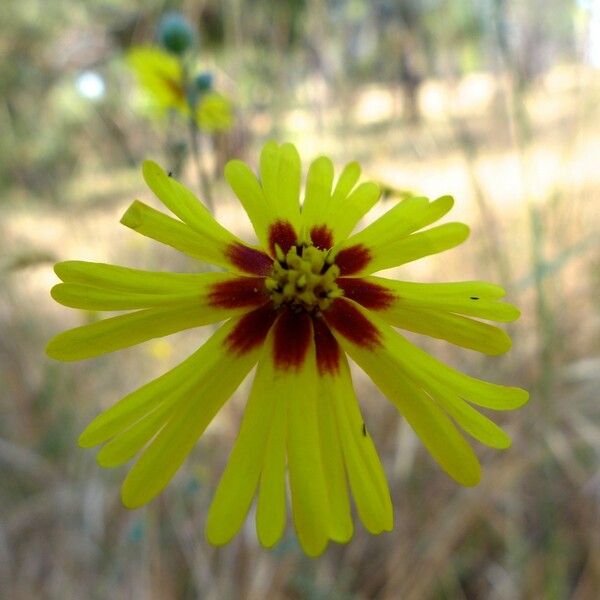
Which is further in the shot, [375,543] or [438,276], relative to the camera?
[438,276]

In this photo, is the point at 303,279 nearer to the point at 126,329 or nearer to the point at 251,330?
the point at 251,330

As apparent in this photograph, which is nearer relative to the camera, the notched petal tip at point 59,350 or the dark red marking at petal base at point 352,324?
the notched petal tip at point 59,350

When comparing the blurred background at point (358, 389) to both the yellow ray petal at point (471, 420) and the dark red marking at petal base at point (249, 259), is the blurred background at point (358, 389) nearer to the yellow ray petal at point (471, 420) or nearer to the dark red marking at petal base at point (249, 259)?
the dark red marking at petal base at point (249, 259)

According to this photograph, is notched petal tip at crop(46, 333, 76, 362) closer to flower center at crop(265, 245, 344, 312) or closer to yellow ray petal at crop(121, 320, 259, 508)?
yellow ray petal at crop(121, 320, 259, 508)

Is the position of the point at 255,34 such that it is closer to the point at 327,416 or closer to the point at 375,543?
the point at 375,543

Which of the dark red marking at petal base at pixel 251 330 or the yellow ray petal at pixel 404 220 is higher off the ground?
the yellow ray petal at pixel 404 220

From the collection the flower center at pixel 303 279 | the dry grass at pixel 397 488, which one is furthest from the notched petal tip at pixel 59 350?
the dry grass at pixel 397 488

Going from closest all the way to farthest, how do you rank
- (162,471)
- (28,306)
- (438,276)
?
(162,471)
(438,276)
(28,306)

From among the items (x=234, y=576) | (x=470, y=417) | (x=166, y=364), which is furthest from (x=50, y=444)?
(x=470, y=417)
